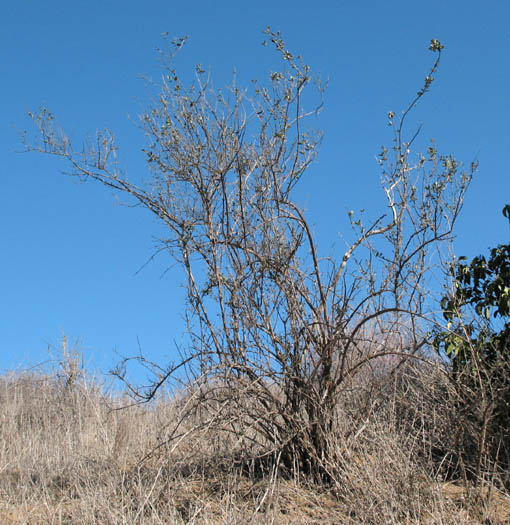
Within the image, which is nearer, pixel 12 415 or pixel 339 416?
pixel 339 416

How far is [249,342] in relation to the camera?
6.64m

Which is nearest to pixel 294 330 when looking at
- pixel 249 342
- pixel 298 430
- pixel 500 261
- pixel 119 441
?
pixel 249 342

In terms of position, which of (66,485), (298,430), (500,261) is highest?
(500,261)

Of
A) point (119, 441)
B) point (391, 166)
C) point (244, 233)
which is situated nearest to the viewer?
point (244, 233)

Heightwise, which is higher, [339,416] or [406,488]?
[339,416]

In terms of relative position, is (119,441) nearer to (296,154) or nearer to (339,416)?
(339,416)

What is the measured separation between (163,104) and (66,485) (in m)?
4.39

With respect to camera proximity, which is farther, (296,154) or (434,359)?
(434,359)

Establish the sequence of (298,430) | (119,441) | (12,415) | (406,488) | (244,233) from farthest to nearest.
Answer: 1. (12,415)
2. (119,441)
3. (244,233)
4. (298,430)
5. (406,488)

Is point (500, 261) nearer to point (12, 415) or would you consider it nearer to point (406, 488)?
point (406, 488)

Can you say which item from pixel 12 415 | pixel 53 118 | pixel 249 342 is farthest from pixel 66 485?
pixel 12 415

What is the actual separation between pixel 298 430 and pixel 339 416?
529 mm

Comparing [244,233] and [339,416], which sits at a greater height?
[244,233]

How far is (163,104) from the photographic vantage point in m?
7.30
